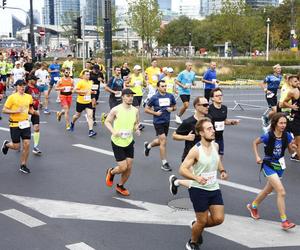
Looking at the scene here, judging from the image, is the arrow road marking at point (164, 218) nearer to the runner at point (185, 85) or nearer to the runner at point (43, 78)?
the runner at point (185, 85)

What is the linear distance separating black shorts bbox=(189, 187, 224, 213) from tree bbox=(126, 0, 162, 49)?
42.0 metres

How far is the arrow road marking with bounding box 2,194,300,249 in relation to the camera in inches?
242

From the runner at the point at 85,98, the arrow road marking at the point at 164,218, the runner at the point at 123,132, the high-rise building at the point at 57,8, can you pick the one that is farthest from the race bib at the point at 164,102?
the high-rise building at the point at 57,8

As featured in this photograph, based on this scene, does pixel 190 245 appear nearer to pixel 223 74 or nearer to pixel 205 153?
pixel 205 153

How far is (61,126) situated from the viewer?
1564cm

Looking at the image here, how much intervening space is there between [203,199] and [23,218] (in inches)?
110

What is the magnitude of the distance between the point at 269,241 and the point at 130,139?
293cm

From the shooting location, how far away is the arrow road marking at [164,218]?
614 cm

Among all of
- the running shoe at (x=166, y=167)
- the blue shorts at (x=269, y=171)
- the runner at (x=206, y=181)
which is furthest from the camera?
the running shoe at (x=166, y=167)

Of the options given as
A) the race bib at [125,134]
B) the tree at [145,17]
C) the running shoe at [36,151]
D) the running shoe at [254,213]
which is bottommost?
the running shoe at [36,151]

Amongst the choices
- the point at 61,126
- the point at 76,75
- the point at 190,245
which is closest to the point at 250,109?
the point at 61,126

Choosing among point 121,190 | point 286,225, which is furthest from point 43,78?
point 286,225

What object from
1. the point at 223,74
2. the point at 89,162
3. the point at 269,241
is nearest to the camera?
the point at 269,241

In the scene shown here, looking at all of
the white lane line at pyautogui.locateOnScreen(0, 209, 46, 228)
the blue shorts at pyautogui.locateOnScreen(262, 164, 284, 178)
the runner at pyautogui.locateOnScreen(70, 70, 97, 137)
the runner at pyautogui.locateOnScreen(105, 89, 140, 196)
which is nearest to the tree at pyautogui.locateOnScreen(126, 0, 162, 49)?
the runner at pyautogui.locateOnScreen(70, 70, 97, 137)
